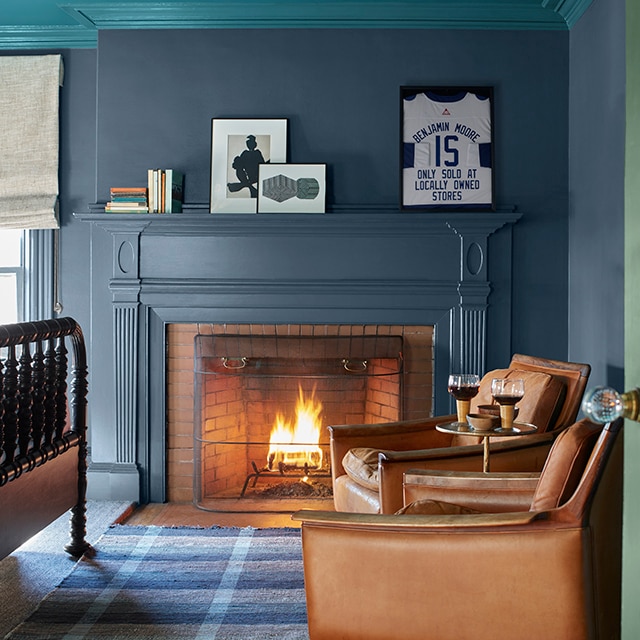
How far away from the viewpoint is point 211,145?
4.67 m

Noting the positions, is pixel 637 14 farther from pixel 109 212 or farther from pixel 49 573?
pixel 109 212

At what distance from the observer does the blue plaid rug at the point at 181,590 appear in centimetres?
287

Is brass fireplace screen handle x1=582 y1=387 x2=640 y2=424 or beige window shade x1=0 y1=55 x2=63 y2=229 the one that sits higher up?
beige window shade x1=0 y1=55 x2=63 y2=229

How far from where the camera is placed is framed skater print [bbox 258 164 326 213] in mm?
4582

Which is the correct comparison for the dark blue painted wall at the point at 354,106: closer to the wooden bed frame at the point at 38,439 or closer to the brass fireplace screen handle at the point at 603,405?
the wooden bed frame at the point at 38,439

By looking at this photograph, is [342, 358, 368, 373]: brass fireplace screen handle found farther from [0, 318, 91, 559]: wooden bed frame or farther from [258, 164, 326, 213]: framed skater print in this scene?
[0, 318, 91, 559]: wooden bed frame

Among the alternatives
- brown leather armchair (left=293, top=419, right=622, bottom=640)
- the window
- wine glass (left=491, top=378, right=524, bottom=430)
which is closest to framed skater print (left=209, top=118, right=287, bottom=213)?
the window

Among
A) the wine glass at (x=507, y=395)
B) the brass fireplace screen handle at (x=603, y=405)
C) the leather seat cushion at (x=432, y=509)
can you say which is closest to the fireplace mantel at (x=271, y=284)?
the wine glass at (x=507, y=395)

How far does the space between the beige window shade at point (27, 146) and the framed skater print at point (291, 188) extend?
54.6 inches

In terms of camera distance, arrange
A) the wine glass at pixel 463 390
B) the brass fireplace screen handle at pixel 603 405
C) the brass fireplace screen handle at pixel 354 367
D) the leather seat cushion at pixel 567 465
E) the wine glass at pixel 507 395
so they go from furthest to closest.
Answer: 1. the brass fireplace screen handle at pixel 354 367
2. the wine glass at pixel 463 390
3. the wine glass at pixel 507 395
4. the leather seat cushion at pixel 567 465
5. the brass fireplace screen handle at pixel 603 405

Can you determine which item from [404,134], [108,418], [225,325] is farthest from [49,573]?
[404,134]

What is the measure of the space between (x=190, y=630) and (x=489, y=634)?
123 cm

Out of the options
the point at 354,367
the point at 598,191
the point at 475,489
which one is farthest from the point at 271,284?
the point at 475,489

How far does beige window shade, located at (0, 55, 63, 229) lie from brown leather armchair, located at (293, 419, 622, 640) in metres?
3.48
